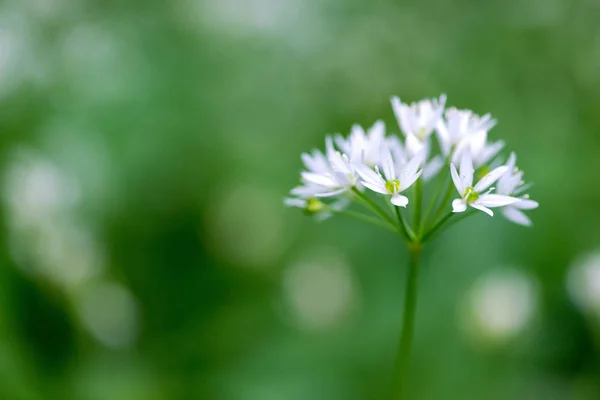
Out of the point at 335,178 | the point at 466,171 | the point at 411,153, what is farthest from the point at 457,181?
A: the point at 335,178

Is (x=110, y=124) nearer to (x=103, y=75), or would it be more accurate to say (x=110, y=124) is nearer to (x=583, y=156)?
(x=103, y=75)

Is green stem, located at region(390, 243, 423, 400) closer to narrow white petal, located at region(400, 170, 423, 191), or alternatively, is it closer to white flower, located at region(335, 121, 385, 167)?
narrow white petal, located at region(400, 170, 423, 191)

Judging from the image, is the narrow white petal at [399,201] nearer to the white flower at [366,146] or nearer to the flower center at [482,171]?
Answer: the white flower at [366,146]

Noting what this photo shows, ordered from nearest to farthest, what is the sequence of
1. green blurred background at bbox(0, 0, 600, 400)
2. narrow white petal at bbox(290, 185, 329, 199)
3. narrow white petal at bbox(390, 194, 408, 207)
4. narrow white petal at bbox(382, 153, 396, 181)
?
narrow white petal at bbox(390, 194, 408, 207) → narrow white petal at bbox(382, 153, 396, 181) → narrow white petal at bbox(290, 185, 329, 199) → green blurred background at bbox(0, 0, 600, 400)

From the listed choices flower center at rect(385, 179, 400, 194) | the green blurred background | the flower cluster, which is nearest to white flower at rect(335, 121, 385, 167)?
the flower cluster

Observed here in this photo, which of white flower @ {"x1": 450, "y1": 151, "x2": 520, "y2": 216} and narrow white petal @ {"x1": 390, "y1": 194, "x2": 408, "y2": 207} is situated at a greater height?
white flower @ {"x1": 450, "y1": 151, "x2": 520, "y2": 216}

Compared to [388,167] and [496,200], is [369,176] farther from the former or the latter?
[496,200]

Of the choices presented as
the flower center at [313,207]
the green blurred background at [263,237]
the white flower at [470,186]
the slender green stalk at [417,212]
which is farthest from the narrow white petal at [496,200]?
the green blurred background at [263,237]

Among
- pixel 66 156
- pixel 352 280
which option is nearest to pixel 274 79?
pixel 66 156
